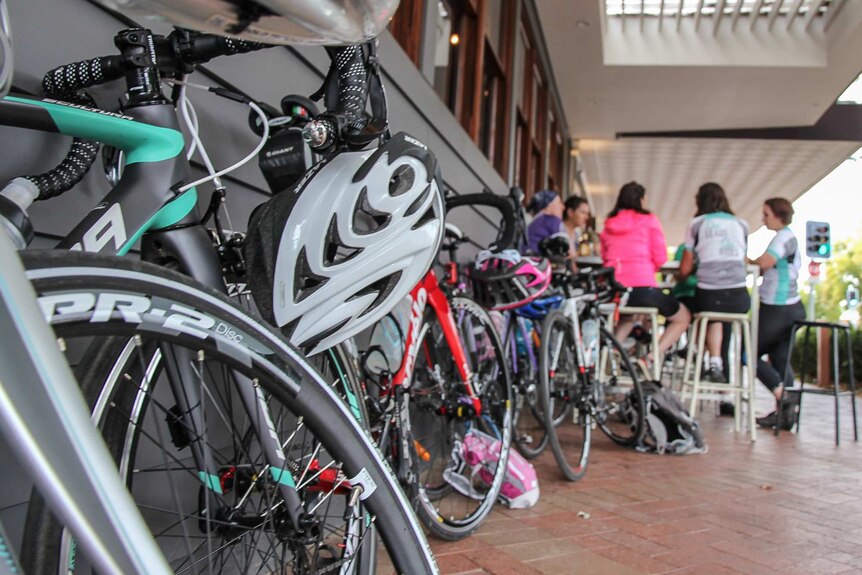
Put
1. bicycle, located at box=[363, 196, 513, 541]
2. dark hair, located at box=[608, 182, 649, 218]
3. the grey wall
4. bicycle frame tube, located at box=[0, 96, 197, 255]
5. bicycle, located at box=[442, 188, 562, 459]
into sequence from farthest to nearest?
1. dark hair, located at box=[608, 182, 649, 218]
2. bicycle, located at box=[442, 188, 562, 459]
3. bicycle, located at box=[363, 196, 513, 541]
4. the grey wall
5. bicycle frame tube, located at box=[0, 96, 197, 255]

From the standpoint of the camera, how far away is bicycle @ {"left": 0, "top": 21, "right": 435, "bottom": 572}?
75 centimetres

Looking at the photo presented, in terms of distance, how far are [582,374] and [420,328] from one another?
1.64 meters

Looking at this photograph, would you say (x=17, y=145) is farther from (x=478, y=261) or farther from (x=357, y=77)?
(x=478, y=261)

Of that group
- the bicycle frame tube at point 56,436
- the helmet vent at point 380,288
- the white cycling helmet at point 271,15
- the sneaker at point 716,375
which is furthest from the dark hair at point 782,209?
the bicycle frame tube at point 56,436

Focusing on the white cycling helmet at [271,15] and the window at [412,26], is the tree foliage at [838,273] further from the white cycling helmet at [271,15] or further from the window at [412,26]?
the white cycling helmet at [271,15]

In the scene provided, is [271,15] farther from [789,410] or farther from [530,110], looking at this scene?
[530,110]

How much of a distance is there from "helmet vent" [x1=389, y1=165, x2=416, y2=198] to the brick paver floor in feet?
4.01

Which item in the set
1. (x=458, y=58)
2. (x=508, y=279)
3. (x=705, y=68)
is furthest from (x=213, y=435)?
(x=705, y=68)

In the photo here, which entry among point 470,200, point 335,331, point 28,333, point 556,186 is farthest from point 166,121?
point 556,186

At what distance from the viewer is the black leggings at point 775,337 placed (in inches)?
230

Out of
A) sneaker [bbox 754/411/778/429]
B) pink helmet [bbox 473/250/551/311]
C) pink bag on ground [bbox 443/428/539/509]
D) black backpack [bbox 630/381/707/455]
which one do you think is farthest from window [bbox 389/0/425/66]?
sneaker [bbox 754/411/778/429]

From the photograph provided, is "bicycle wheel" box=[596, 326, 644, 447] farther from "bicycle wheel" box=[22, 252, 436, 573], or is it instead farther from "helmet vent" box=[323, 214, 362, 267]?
"bicycle wheel" box=[22, 252, 436, 573]

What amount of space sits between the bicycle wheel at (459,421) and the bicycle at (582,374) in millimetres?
513

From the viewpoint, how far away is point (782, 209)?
19.2 feet
